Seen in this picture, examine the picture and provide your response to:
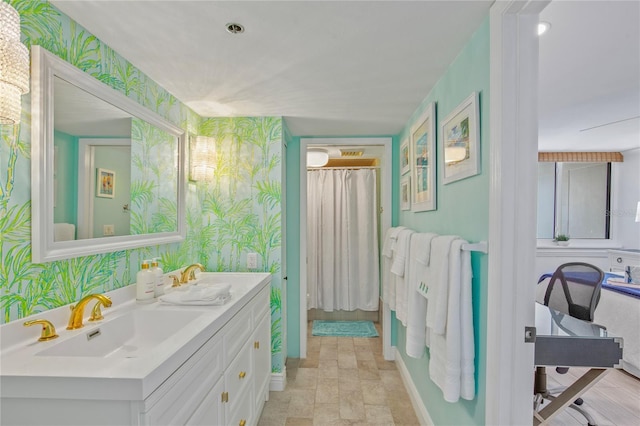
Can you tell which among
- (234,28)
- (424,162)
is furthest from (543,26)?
(234,28)

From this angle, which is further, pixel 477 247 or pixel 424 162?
pixel 424 162

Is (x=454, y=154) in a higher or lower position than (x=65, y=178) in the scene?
higher

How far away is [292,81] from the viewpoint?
1861 millimetres

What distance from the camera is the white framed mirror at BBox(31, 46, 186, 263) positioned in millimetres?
1157

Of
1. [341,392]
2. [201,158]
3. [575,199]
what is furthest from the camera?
[575,199]

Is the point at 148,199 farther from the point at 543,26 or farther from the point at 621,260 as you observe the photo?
the point at 621,260

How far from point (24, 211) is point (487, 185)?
1701mm

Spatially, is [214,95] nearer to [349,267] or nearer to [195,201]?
[195,201]

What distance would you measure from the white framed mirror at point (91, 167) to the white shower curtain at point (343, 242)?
2340 millimetres

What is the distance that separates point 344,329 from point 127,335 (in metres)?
2.84

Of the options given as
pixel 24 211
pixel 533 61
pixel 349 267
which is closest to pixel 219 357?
pixel 24 211

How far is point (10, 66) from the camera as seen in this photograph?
36.4 inches

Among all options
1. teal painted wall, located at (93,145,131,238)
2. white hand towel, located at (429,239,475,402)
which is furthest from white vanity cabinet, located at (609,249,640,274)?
teal painted wall, located at (93,145,131,238)

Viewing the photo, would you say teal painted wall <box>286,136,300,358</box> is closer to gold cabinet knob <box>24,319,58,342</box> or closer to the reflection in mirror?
gold cabinet knob <box>24,319,58,342</box>
